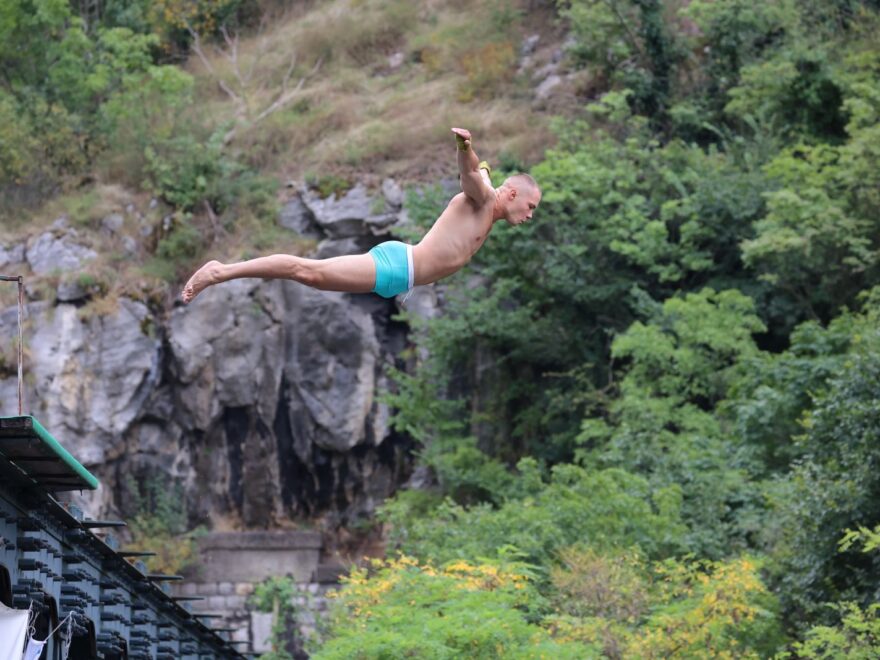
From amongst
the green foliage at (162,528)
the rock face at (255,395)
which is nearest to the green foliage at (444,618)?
the green foliage at (162,528)

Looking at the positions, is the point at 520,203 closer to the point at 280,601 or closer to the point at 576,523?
the point at 576,523

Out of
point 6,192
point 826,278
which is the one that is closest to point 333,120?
point 6,192

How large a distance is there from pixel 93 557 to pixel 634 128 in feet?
50.8

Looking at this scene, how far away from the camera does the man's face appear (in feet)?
29.0

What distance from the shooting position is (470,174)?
A: 8.38 metres

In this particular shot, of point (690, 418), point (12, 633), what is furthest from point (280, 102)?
point (12, 633)

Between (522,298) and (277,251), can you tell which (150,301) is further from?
(522,298)

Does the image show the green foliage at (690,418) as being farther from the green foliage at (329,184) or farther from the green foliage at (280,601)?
the green foliage at (329,184)

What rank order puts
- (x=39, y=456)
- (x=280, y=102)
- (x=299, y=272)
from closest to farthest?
(x=299, y=272) < (x=39, y=456) < (x=280, y=102)

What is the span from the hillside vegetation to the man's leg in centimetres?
596

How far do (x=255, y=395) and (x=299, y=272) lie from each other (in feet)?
60.4

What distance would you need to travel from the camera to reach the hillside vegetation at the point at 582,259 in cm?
1617

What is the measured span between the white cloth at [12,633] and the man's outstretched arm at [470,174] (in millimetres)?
4140

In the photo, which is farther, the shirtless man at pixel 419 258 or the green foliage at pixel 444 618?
the green foliage at pixel 444 618
